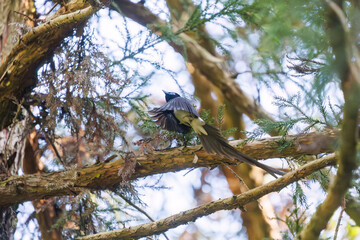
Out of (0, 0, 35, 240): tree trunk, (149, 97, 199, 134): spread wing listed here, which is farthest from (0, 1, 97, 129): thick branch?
(149, 97, 199, 134): spread wing

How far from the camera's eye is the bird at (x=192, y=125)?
6.59 ft

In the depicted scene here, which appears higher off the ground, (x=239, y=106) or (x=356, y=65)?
(x=239, y=106)

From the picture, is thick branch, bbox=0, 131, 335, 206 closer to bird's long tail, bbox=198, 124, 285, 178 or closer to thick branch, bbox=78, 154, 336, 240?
bird's long tail, bbox=198, 124, 285, 178

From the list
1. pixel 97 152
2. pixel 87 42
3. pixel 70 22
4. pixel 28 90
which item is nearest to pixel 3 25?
pixel 28 90

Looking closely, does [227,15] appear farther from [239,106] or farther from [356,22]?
[356,22]

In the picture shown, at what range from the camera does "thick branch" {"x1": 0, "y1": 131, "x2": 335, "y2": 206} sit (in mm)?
2133

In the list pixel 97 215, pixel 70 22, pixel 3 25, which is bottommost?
pixel 97 215

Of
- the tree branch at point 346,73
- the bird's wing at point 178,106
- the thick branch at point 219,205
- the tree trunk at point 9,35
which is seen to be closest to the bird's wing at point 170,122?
the bird's wing at point 178,106

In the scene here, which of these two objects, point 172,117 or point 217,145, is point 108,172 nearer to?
point 172,117

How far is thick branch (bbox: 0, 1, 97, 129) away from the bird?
0.72 meters

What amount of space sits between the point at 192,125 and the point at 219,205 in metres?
0.66

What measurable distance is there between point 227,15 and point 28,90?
4.89 ft

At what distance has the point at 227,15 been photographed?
2.62 meters

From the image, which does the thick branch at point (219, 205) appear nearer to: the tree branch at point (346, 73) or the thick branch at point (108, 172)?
the thick branch at point (108, 172)
